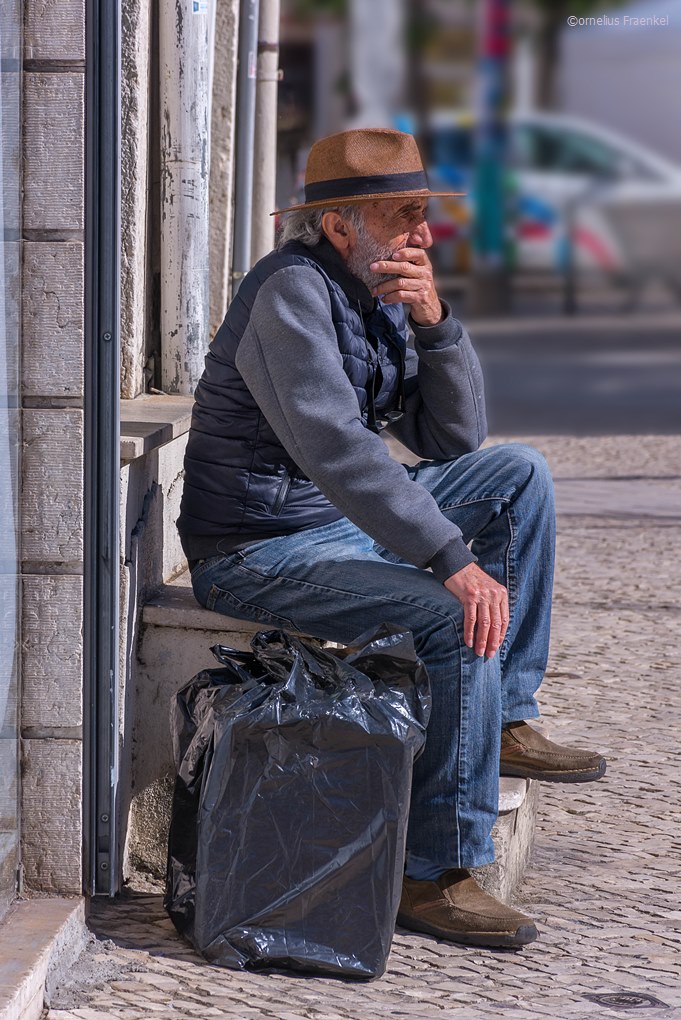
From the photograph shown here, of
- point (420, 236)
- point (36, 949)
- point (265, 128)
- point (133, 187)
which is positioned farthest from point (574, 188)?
point (36, 949)

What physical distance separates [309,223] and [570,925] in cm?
158

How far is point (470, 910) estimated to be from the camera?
3.10 m

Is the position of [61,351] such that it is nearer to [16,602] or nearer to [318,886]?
[16,602]

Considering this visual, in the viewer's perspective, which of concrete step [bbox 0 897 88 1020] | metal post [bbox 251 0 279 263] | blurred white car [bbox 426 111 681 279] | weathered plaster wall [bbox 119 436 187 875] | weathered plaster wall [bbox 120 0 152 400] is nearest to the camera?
concrete step [bbox 0 897 88 1020]

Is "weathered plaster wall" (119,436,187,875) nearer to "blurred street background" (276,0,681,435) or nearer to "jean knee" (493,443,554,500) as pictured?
"jean knee" (493,443,554,500)

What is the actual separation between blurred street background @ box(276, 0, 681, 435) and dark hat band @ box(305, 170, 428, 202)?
43.6ft

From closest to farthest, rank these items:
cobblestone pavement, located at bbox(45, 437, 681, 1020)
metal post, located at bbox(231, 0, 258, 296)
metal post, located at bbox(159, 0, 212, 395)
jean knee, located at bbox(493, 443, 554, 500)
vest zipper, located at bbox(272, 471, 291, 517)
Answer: cobblestone pavement, located at bbox(45, 437, 681, 1020)
vest zipper, located at bbox(272, 471, 291, 517)
jean knee, located at bbox(493, 443, 554, 500)
metal post, located at bbox(159, 0, 212, 395)
metal post, located at bbox(231, 0, 258, 296)

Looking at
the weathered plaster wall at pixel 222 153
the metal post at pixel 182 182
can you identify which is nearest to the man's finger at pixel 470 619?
the metal post at pixel 182 182

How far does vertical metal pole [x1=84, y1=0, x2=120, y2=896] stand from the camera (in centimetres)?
289

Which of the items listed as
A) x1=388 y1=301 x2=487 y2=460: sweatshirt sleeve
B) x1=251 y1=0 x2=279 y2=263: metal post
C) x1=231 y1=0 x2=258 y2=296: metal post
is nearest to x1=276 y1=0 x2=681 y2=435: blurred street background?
x1=251 y1=0 x2=279 y2=263: metal post

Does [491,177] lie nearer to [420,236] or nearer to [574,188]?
[574,188]

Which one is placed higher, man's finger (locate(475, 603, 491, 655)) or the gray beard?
the gray beard

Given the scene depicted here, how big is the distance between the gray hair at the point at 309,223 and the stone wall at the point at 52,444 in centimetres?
60

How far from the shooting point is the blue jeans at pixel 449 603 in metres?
3.08
